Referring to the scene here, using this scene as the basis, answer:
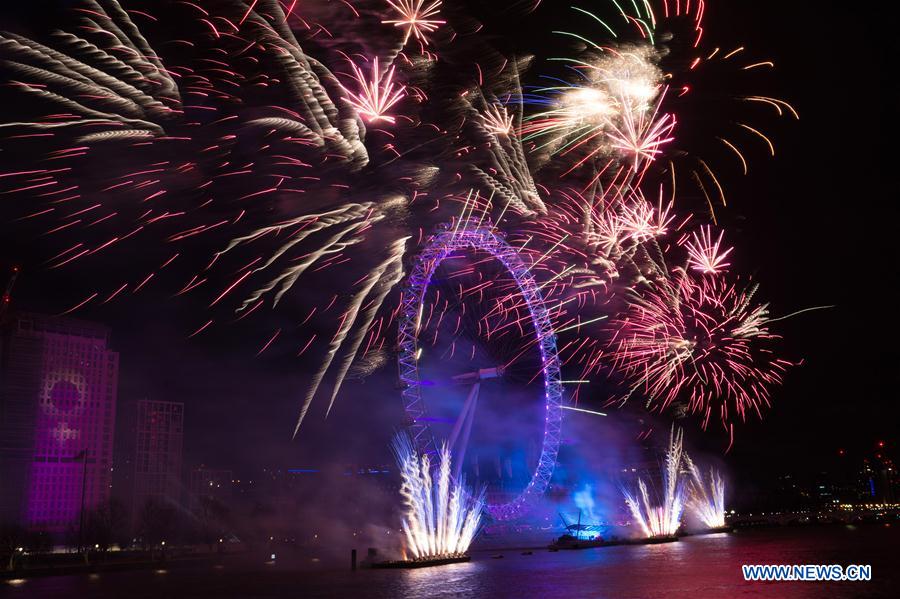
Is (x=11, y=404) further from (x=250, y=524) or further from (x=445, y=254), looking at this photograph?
(x=445, y=254)

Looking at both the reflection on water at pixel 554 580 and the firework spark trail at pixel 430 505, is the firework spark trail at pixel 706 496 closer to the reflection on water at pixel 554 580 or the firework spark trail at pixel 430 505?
the reflection on water at pixel 554 580

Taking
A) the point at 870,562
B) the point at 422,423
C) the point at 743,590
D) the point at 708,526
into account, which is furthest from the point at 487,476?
the point at 708,526

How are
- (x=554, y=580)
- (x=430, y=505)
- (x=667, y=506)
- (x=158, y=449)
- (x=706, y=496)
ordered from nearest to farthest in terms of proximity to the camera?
1. (x=554, y=580)
2. (x=430, y=505)
3. (x=667, y=506)
4. (x=706, y=496)
5. (x=158, y=449)

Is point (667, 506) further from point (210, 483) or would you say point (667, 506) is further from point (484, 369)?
point (210, 483)

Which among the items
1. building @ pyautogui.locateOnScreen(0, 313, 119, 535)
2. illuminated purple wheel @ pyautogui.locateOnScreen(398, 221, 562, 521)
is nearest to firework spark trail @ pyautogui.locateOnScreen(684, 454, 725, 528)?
illuminated purple wheel @ pyautogui.locateOnScreen(398, 221, 562, 521)

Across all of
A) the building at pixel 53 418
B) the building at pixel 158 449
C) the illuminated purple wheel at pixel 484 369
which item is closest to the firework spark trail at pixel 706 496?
the illuminated purple wheel at pixel 484 369

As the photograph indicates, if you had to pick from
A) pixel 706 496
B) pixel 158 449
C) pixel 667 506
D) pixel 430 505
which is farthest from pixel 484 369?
pixel 158 449

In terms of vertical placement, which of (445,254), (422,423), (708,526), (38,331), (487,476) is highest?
(38,331)
